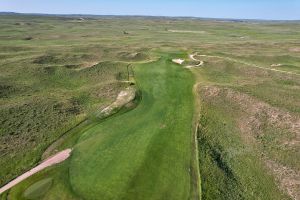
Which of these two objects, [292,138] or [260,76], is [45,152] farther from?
[260,76]

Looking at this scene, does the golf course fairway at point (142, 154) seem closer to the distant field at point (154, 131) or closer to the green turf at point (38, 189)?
the distant field at point (154, 131)

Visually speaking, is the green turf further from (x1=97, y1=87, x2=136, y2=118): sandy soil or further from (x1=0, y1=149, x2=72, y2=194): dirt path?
(x1=97, y1=87, x2=136, y2=118): sandy soil

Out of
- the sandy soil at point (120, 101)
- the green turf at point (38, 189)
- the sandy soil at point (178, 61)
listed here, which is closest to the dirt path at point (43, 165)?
the green turf at point (38, 189)

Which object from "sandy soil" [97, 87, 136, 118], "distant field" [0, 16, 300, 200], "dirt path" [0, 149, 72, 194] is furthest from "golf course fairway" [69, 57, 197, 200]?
"sandy soil" [97, 87, 136, 118]

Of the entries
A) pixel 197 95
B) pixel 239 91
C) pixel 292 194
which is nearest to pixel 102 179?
pixel 292 194

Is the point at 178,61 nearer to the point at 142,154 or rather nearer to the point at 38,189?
the point at 142,154
